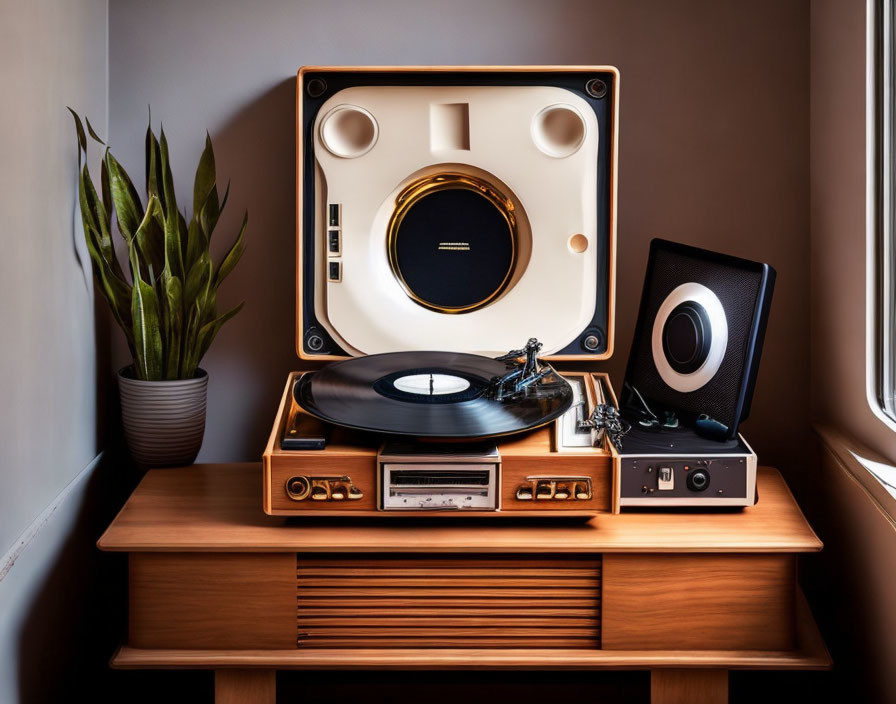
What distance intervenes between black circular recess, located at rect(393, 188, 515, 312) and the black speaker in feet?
0.96

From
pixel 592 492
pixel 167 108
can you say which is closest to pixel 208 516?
pixel 592 492

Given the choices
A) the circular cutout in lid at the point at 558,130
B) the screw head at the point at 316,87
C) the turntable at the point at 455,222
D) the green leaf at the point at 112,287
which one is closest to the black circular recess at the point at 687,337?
the turntable at the point at 455,222

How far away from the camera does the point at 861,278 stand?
1.55 m

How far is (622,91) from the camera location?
5.93ft

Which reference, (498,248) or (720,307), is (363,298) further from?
(720,307)

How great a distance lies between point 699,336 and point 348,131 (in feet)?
2.46

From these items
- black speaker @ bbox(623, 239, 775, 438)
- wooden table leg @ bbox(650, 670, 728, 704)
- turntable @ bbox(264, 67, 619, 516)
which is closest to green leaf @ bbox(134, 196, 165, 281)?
turntable @ bbox(264, 67, 619, 516)

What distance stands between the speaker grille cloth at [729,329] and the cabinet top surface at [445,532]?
184mm

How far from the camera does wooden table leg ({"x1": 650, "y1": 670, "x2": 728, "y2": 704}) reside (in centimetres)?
136

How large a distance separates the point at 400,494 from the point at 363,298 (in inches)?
19.3

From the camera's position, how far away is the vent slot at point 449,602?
4.42 ft

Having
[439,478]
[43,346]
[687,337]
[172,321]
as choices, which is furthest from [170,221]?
[687,337]

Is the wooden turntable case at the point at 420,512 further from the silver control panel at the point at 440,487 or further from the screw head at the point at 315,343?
the screw head at the point at 315,343

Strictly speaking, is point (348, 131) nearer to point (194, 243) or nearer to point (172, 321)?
point (194, 243)
